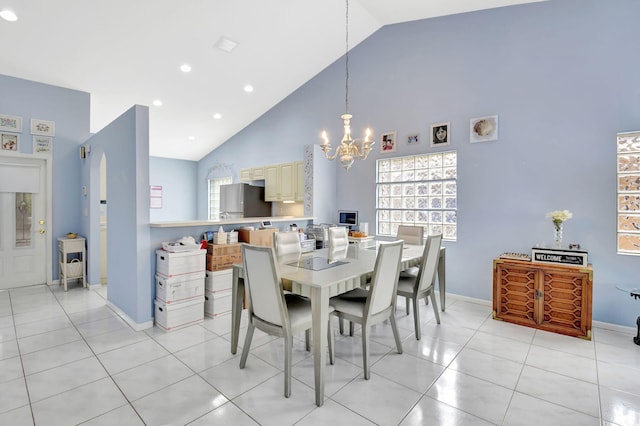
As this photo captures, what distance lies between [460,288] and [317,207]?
2454mm

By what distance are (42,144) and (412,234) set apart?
221 inches

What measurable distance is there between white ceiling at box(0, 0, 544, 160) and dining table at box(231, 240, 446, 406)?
10.4ft

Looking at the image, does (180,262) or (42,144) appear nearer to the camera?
(180,262)

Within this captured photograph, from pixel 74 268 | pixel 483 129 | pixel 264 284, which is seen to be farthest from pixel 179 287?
pixel 483 129

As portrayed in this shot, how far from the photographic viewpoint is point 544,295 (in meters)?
3.18

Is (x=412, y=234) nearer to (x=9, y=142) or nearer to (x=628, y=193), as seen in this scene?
(x=628, y=193)

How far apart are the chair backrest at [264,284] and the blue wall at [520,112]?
2.96 metres

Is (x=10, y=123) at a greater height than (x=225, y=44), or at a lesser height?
lesser

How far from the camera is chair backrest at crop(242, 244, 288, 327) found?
2082 millimetres

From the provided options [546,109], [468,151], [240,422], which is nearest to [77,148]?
[240,422]

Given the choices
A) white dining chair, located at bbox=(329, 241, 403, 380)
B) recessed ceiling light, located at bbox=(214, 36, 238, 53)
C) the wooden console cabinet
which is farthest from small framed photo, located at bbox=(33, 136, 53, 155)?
the wooden console cabinet

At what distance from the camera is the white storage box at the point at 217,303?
3.43 metres

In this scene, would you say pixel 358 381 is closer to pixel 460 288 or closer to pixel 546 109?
pixel 460 288

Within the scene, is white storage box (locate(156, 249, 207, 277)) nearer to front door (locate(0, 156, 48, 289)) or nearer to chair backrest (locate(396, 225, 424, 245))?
chair backrest (locate(396, 225, 424, 245))
